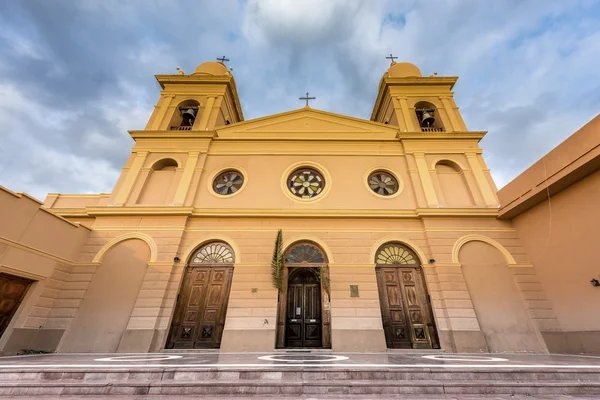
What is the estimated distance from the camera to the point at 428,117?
1258cm

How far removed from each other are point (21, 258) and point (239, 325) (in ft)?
21.6

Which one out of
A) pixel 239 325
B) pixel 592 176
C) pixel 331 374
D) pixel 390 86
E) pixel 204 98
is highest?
pixel 390 86

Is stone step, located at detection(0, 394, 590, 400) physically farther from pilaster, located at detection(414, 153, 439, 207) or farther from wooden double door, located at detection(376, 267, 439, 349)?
pilaster, located at detection(414, 153, 439, 207)

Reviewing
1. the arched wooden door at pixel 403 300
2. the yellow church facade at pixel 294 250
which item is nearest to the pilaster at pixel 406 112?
the yellow church facade at pixel 294 250

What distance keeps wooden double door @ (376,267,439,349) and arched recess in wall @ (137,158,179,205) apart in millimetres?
8640

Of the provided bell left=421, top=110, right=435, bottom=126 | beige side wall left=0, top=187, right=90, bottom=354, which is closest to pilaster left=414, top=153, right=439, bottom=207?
bell left=421, top=110, right=435, bottom=126

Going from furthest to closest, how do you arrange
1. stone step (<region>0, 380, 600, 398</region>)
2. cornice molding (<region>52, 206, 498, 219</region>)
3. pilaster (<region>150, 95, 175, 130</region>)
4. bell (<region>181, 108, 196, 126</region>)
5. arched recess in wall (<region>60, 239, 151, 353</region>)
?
bell (<region>181, 108, 196, 126</region>) → pilaster (<region>150, 95, 175, 130</region>) → cornice molding (<region>52, 206, 498, 219</region>) → arched recess in wall (<region>60, 239, 151, 353</region>) → stone step (<region>0, 380, 600, 398</region>)

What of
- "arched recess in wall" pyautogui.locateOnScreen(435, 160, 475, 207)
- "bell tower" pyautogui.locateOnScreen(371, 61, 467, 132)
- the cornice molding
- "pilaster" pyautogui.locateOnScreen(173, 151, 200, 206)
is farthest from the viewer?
"bell tower" pyautogui.locateOnScreen(371, 61, 467, 132)

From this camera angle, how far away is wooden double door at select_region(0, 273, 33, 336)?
7.21 metres

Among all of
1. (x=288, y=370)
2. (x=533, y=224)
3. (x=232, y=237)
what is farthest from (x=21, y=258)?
(x=533, y=224)

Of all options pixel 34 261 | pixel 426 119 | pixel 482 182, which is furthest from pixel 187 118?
pixel 482 182

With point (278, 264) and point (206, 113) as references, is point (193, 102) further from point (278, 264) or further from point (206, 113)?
point (278, 264)

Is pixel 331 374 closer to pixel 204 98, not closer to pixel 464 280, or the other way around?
pixel 464 280

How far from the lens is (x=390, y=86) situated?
45.4ft
